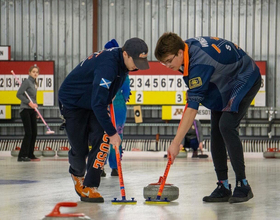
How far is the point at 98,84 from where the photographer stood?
12.1 feet

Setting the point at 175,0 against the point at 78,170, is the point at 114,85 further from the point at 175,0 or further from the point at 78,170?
the point at 175,0

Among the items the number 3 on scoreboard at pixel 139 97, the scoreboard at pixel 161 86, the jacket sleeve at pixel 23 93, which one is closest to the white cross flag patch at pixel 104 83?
the jacket sleeve at pixel 23 93

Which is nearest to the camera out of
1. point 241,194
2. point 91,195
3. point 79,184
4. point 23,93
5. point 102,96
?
point 102,96

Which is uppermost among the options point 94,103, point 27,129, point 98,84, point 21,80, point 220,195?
point 98,84

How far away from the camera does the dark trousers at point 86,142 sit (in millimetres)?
4031

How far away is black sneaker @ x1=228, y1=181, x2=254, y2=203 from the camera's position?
153 inches

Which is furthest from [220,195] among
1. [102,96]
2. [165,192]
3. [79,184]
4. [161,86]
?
[161,86]

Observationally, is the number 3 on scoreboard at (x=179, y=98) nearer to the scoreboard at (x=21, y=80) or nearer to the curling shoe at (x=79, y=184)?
the scoreboard at (x=21, y=80)

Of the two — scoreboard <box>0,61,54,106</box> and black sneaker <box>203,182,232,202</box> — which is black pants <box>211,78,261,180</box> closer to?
black sneaker <box>203,182,232,202</box>

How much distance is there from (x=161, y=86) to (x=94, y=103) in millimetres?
8954

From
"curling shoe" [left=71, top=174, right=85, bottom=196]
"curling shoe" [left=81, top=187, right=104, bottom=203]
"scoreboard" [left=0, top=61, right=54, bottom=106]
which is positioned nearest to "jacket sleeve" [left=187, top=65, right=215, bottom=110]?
"curling shoe" [left=81, top=187, right=104, bottom=203]

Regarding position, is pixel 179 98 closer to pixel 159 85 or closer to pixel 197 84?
pixel 159 85

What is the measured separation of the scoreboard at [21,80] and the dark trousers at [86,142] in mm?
8794

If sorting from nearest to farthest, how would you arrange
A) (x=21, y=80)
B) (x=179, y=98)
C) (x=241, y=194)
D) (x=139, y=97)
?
(x=241, y=194), (x=179, y=98), (x=139, y=97), (x=21, y=80)
